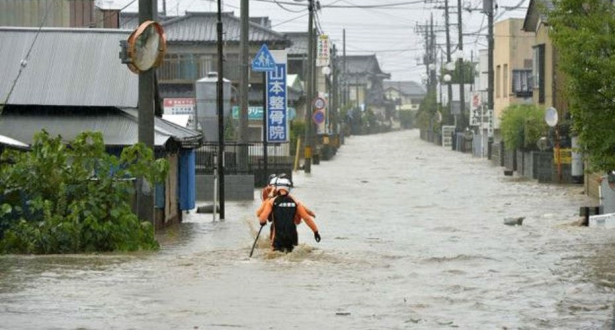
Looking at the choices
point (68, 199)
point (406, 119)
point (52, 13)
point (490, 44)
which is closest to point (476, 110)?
point (490, 44)

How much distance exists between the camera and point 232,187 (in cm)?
3862

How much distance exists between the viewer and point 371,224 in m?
30.9

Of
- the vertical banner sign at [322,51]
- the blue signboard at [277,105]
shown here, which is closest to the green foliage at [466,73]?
the vertical banner sign at [322,51]

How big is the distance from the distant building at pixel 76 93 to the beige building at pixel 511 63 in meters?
39.5

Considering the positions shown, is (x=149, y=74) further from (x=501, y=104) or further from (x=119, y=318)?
(x=501, y=104)

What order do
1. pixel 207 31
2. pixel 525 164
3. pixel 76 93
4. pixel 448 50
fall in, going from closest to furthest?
pixel 76 93, pixel 525 164, pixel 207 31, pixel 448 50

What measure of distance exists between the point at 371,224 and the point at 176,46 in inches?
1784

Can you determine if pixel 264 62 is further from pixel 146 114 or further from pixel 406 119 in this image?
pixel 406 119

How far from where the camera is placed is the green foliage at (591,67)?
21.6 m

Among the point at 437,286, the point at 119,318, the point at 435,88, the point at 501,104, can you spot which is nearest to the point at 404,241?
the point at 437,286

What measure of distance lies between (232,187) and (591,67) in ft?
59.3

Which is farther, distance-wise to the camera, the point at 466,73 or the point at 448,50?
the point at 466,73

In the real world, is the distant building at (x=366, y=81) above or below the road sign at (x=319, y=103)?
above

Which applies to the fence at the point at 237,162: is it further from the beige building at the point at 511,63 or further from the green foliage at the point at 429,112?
the green foliage at the point at 429,112
